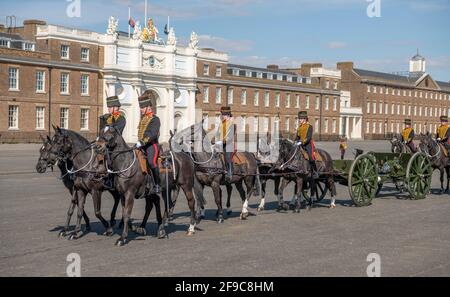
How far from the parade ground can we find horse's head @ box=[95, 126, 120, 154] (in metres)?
1.57

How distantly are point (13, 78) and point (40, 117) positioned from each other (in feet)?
12.6

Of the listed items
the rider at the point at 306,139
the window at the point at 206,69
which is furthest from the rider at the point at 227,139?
the window at the point at 206,69

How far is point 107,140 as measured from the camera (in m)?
10.9

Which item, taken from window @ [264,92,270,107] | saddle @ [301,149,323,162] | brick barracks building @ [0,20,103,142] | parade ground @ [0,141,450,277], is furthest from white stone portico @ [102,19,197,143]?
saddle @ [301,149,323,162]

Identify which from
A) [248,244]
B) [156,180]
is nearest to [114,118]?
[156,180]

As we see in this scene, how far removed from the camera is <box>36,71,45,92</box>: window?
5143 centimetres

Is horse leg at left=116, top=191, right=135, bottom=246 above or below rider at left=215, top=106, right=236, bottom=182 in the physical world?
below

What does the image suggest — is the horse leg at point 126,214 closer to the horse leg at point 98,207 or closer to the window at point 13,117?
the horse leg at point 98,207

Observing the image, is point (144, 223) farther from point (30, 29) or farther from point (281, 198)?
point (30, 29)

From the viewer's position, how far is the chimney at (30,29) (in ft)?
177

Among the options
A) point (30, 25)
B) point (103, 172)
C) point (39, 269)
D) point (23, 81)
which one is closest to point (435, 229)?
point (103, 172)

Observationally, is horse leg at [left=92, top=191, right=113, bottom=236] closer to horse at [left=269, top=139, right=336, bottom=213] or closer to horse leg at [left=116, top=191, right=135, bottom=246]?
horse leg at [left=116, top=191, right=135, bottom=246]

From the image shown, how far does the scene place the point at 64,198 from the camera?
684 inches
